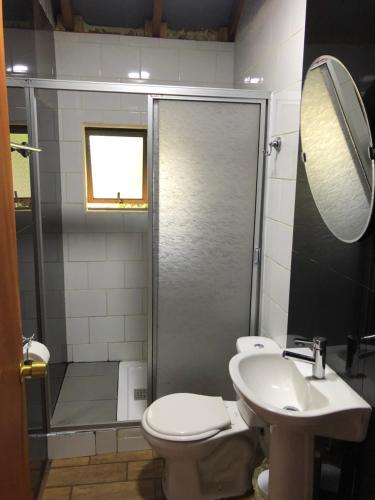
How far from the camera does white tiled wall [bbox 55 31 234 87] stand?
9.05 ft

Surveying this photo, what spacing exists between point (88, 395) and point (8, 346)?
192cm

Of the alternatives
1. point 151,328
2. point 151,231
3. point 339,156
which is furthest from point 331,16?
point 151,328

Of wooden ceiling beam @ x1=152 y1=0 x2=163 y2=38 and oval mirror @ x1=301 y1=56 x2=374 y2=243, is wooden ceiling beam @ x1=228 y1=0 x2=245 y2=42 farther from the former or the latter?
oval mirror @ x1=301 y1=56 x2=374 y2=243

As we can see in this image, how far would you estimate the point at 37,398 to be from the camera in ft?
7.04

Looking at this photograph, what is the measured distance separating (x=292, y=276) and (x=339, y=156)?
67cm

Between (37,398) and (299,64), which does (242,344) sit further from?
(299,64)

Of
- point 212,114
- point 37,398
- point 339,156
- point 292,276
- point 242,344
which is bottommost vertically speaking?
point 37,398

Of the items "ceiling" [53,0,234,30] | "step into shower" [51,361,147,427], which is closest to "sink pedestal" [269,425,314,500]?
"step into shower" [51,361,147,427]

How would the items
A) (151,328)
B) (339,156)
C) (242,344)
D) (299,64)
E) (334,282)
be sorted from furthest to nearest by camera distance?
(151,328) → (242,344) → (299,64) → (334,282) → (339,156)

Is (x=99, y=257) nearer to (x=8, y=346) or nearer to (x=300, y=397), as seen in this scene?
(x=300, y=397)

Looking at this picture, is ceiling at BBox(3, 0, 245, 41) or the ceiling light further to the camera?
ceiling at BBox(3, 0, 245, 41)

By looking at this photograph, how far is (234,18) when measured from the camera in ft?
A: 8.93

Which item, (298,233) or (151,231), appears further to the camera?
(151,231)

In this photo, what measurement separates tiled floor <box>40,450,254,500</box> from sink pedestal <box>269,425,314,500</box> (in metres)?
0.71
